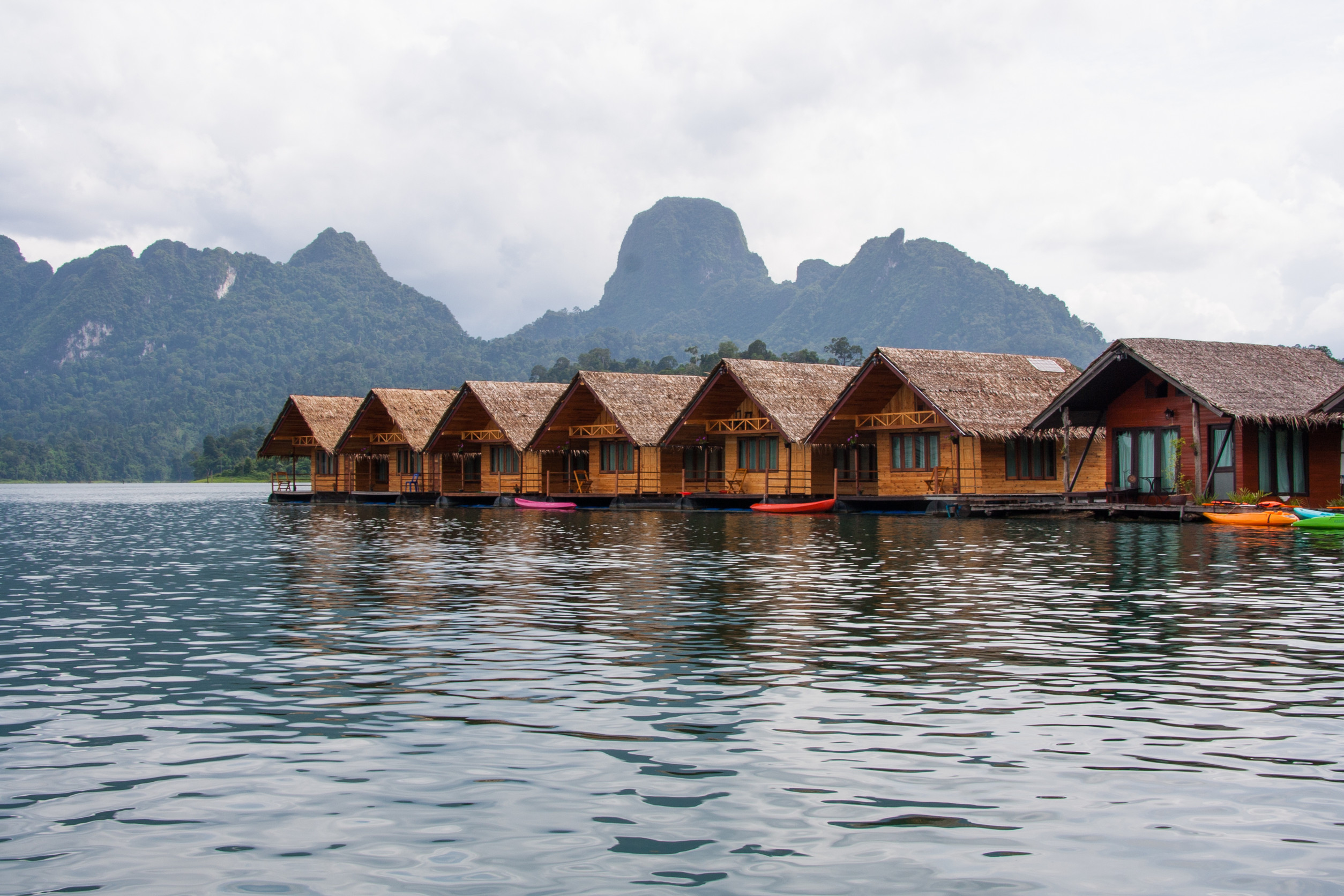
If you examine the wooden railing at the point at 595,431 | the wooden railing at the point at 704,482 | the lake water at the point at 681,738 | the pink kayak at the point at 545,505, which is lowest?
the lake water at the point at 681,738

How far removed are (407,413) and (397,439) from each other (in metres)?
2.29

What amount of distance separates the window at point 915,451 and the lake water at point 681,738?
25.7 metres

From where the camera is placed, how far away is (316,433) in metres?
70.4

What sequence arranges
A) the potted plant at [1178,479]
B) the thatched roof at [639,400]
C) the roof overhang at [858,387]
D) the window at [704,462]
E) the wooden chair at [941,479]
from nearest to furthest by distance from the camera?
the potted plant at [1178,479] → the roof overhang at [858,387] → the wooden chair at [941,479] → the thatched roof at [639,400] → the window at [704,462]

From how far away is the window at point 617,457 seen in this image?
55625 millimetres

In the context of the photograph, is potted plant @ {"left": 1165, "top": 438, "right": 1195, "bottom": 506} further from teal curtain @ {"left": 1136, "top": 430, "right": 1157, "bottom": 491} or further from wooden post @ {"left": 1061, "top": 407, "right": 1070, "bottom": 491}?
wooden post @ {"left": 1061, "top": 407, "right": 1070, "bottom": 491}

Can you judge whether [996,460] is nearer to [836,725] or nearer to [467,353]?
[836,725]

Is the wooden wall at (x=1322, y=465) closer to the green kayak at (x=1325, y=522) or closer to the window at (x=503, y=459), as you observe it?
the green kayak at (x=1325, y=522)

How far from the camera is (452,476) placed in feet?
221

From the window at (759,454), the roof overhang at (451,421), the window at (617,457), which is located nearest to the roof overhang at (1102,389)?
the window at (759,454)

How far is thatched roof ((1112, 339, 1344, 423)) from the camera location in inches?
1439

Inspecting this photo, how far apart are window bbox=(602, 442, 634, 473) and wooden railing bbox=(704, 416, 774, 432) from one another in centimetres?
436

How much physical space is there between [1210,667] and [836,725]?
4.39 metres

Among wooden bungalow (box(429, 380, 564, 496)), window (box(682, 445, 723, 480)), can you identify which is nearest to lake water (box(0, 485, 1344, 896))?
window (box(682, 445, 723, 480))
